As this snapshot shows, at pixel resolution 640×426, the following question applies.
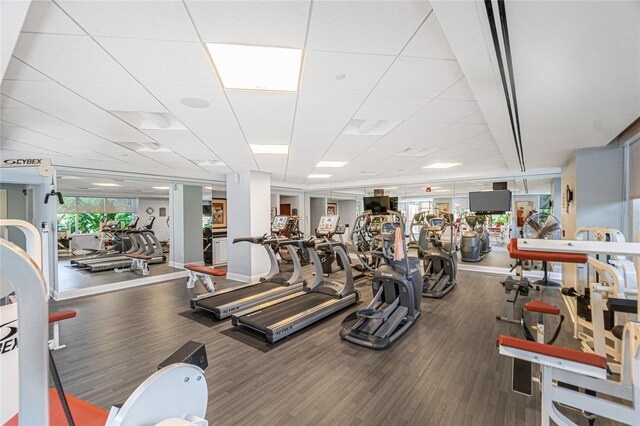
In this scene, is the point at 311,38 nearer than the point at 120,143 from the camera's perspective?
Yes

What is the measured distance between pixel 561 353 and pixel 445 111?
2.27 metres

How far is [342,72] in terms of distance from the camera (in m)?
2.01

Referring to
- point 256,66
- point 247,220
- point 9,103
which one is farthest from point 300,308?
point 9,103

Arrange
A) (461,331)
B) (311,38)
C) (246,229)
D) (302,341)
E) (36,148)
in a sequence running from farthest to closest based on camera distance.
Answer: (246,229), (36,148), (461,331), (302,341), (311,38)

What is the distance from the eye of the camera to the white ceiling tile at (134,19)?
4.39ft

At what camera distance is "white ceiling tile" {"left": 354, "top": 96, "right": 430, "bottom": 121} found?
2516 millimetres

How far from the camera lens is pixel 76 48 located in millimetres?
1684

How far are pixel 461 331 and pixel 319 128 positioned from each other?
10.5 ft

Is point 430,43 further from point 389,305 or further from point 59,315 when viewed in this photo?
point 59,315

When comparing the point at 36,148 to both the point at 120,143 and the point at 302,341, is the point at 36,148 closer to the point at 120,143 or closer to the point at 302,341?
the point at 120,143

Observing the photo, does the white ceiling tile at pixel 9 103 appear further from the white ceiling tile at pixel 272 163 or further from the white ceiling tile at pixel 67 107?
the white ceiling tile at pixel 272 163

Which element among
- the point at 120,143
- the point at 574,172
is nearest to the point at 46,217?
the point at 120,143

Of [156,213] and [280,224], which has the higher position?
[156,213]

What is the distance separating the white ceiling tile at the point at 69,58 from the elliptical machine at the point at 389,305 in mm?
3251
